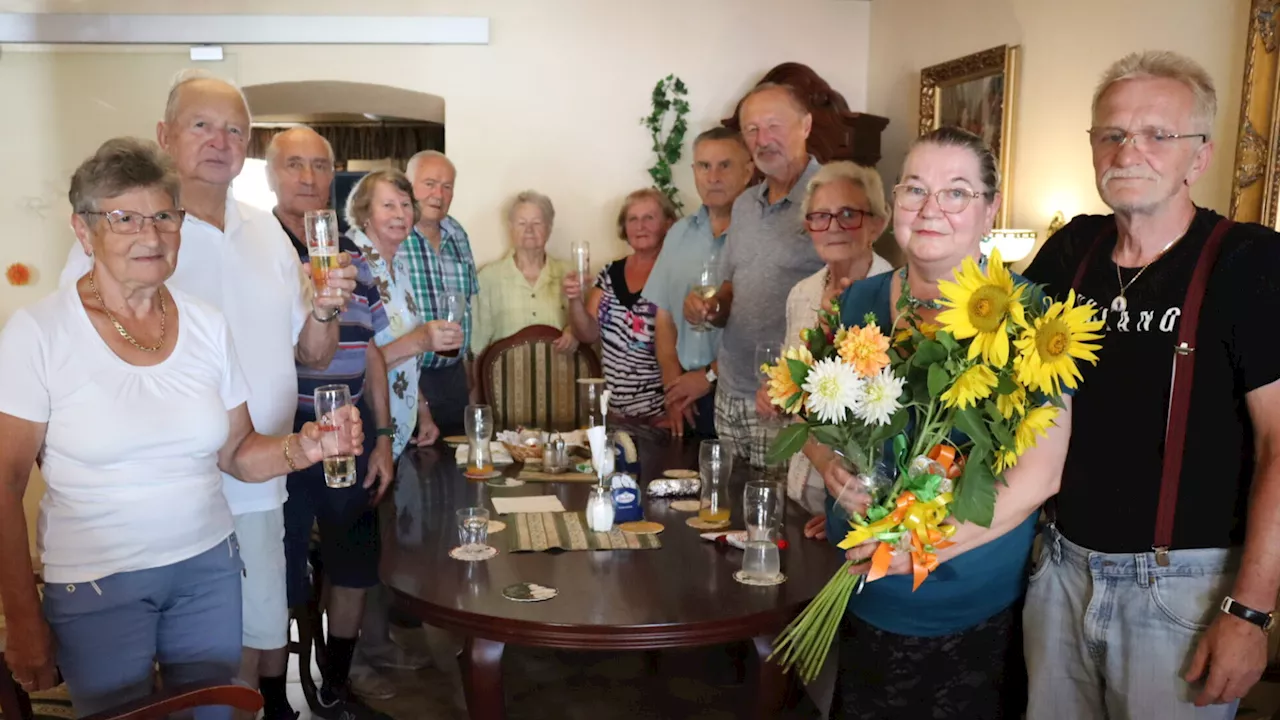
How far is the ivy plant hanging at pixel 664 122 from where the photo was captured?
207 inches

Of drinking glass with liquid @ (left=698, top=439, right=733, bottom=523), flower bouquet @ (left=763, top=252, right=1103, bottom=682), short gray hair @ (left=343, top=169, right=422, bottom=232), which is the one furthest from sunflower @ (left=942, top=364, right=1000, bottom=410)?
short gray hair @ (left=343, top=169, right=422, bottom=232)

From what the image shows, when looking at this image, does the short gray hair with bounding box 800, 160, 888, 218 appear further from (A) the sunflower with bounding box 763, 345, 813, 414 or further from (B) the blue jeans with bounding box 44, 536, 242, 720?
(B) the blue jeans with bounding box 44, 536, 242, 720

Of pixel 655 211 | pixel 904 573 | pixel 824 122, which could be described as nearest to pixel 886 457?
pixel 904 573

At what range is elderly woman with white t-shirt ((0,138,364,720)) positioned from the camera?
1697mm

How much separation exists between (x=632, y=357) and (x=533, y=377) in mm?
514

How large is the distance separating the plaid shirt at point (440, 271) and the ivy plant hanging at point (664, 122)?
136 cm

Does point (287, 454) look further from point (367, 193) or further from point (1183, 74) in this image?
point (1183, 74)

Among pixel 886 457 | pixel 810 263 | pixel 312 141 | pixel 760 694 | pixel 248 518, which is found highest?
pixel 312 141

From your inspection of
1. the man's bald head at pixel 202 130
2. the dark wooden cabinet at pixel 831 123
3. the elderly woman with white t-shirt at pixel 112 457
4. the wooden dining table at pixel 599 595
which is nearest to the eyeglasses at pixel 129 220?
the elderly woman with white t-shirt at pixel 112 457

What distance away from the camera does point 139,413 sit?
1756 millimetres

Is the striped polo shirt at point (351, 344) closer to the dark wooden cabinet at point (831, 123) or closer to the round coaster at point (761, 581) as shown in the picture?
the round coaster at point (761, 581)

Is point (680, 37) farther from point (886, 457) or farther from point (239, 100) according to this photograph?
point (886, 457)

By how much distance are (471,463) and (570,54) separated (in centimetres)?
310

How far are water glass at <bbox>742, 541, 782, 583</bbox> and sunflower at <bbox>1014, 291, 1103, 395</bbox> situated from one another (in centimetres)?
79
